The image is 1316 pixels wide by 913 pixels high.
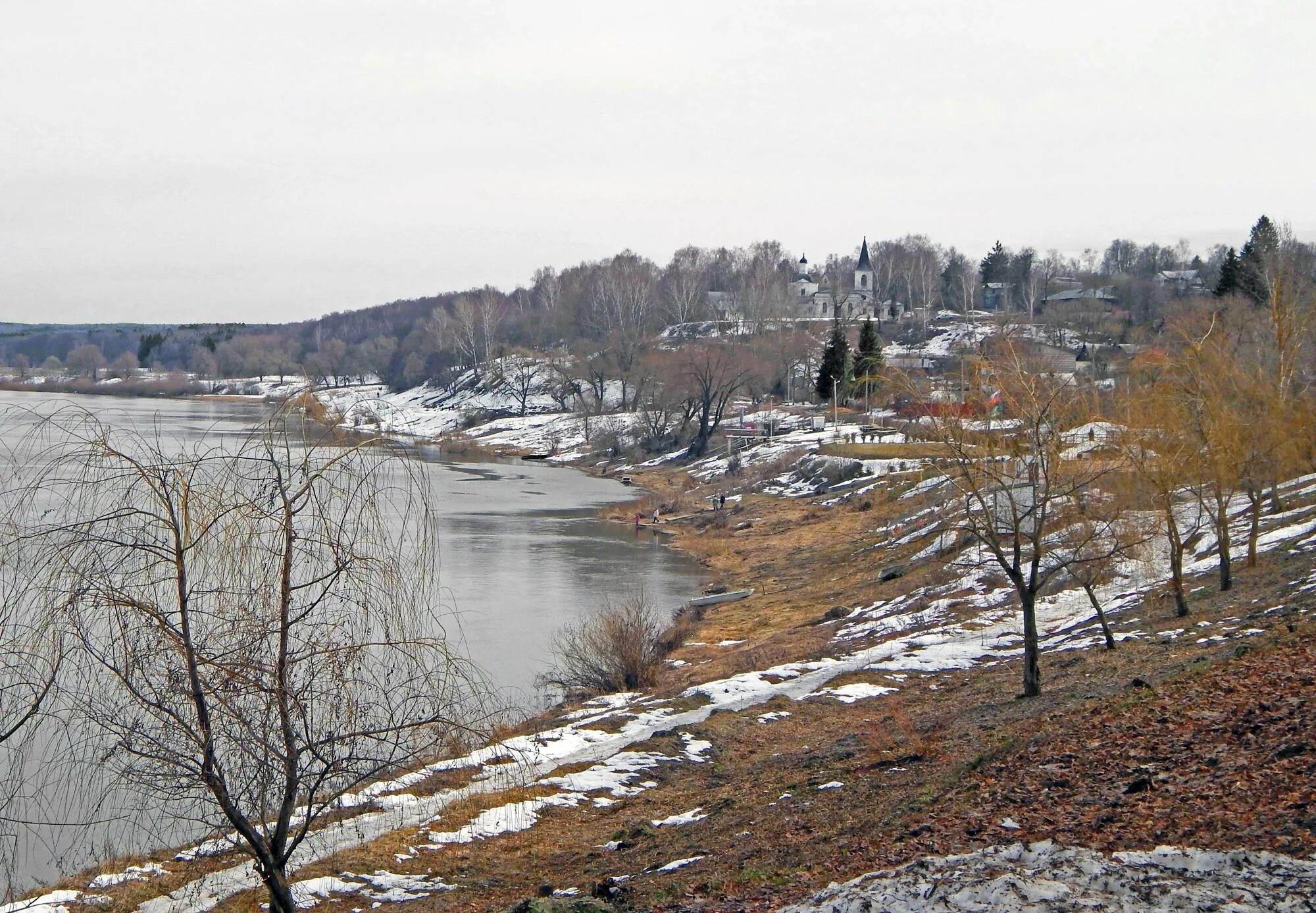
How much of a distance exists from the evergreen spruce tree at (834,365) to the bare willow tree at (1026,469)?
49.3m

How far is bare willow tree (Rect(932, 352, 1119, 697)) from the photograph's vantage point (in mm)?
13133

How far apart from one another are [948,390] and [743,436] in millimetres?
50715

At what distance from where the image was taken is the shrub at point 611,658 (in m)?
20.0

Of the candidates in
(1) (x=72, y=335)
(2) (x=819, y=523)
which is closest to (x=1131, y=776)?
(2) (x=819, y=523)

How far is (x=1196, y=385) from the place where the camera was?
1759 centimetres

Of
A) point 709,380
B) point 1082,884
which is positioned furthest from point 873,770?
point 709,380

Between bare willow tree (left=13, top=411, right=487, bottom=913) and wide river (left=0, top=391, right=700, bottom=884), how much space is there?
68 cm

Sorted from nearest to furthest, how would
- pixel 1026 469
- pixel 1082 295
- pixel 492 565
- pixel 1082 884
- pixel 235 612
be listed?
pixel 1082 884, pixel 235 612, pixel 1026 469, pixel 492 565, pixel 1082 295

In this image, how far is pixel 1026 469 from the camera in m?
13.6

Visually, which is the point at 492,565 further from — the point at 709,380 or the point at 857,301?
the point at 857,301

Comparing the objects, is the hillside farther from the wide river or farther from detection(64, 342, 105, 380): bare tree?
detection(64, 342, 105, 380): bare tree

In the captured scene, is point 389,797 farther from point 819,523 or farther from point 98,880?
point 819,523

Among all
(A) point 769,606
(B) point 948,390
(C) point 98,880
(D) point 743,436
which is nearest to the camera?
(C) point 98,880

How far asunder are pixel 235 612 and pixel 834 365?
60.4 m
